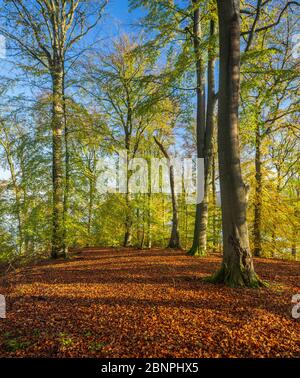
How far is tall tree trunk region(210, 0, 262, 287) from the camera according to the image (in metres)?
4.51

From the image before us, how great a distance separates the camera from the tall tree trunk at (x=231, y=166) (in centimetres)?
451

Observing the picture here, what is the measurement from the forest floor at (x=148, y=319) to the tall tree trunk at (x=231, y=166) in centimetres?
44

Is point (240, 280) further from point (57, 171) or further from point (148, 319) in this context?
point (57, 171)

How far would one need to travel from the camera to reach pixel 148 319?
3.08 metres

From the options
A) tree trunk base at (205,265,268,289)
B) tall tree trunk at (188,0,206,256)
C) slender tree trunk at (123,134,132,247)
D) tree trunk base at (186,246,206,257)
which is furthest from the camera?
slender tree trunk at (123,134,132,247)

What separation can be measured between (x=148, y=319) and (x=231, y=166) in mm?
2971

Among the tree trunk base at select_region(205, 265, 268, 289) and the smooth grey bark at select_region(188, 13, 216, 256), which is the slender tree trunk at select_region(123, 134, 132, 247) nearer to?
the smooth grey bark at select_region(188, 13, 216, 256)

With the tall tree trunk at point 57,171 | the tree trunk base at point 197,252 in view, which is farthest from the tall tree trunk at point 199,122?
the tall tree trunk at point 57,171

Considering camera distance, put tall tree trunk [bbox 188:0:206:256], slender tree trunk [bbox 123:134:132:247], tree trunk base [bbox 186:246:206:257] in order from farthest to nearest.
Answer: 1. slender tree trunk [bbox 123:134:132:247]
2. tall tree trunk [bbox 188:0:206:256]
3. tree trunk base [bbox 186:246:206:257]

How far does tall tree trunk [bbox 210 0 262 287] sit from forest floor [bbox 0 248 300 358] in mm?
444

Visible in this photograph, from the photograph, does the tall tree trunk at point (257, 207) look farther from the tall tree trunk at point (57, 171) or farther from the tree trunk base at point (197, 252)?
the tall tree trunk at point (57, 171)

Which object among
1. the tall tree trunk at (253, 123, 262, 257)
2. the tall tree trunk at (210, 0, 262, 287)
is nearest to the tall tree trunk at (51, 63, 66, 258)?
the tall tree trunk at (210, 0, 262, 287)

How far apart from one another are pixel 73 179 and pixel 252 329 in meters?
7.19
